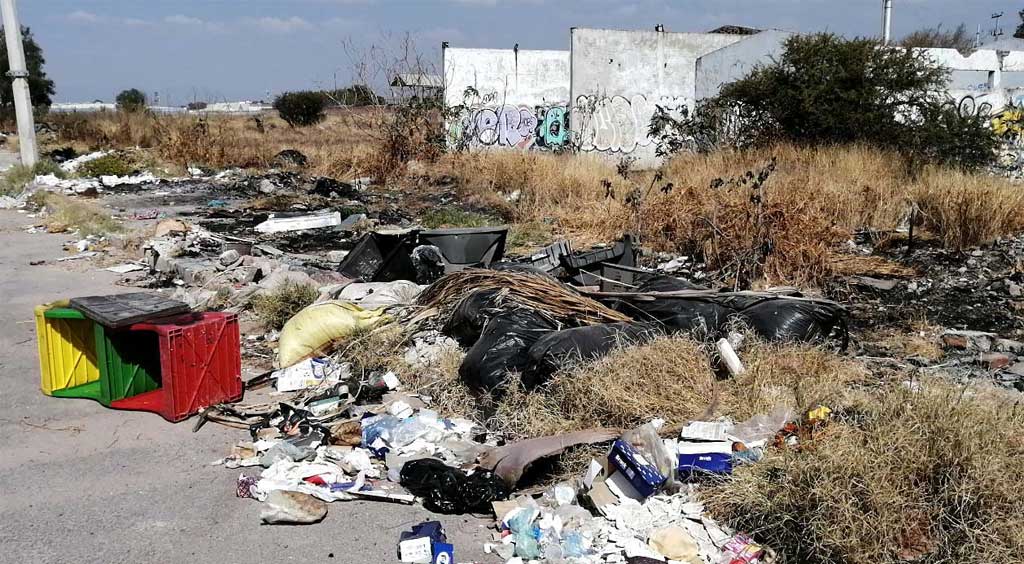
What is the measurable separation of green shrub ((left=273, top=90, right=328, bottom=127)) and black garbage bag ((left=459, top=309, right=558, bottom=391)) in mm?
38010

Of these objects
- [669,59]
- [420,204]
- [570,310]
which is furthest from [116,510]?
[669,59]

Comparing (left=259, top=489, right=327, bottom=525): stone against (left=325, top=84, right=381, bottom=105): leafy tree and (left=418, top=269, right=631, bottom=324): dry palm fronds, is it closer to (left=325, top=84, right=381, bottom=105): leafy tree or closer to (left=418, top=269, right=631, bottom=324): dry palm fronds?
(left=418, top=269, right=631, bottom=324): dry palm fronds

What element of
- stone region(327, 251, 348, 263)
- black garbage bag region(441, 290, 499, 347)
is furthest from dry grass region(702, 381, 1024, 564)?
stone region(327, 251, 348, 263)

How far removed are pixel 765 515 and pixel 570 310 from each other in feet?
7.23

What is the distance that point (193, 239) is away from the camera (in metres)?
9.60

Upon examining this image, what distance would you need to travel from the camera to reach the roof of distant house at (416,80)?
17.8 metres

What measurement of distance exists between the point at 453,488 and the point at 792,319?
2427mm

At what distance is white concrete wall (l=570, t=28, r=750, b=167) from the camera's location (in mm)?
23219

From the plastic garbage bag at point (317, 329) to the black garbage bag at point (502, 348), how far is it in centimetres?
111

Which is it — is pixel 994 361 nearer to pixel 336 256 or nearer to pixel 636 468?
pixel 636 468

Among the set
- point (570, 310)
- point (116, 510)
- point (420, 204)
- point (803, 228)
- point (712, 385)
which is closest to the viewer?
point (116, 510)

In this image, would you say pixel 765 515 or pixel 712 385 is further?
pixel 712 385

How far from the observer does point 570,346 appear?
13.9 feet

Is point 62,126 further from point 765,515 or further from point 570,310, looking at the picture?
point 765,515
